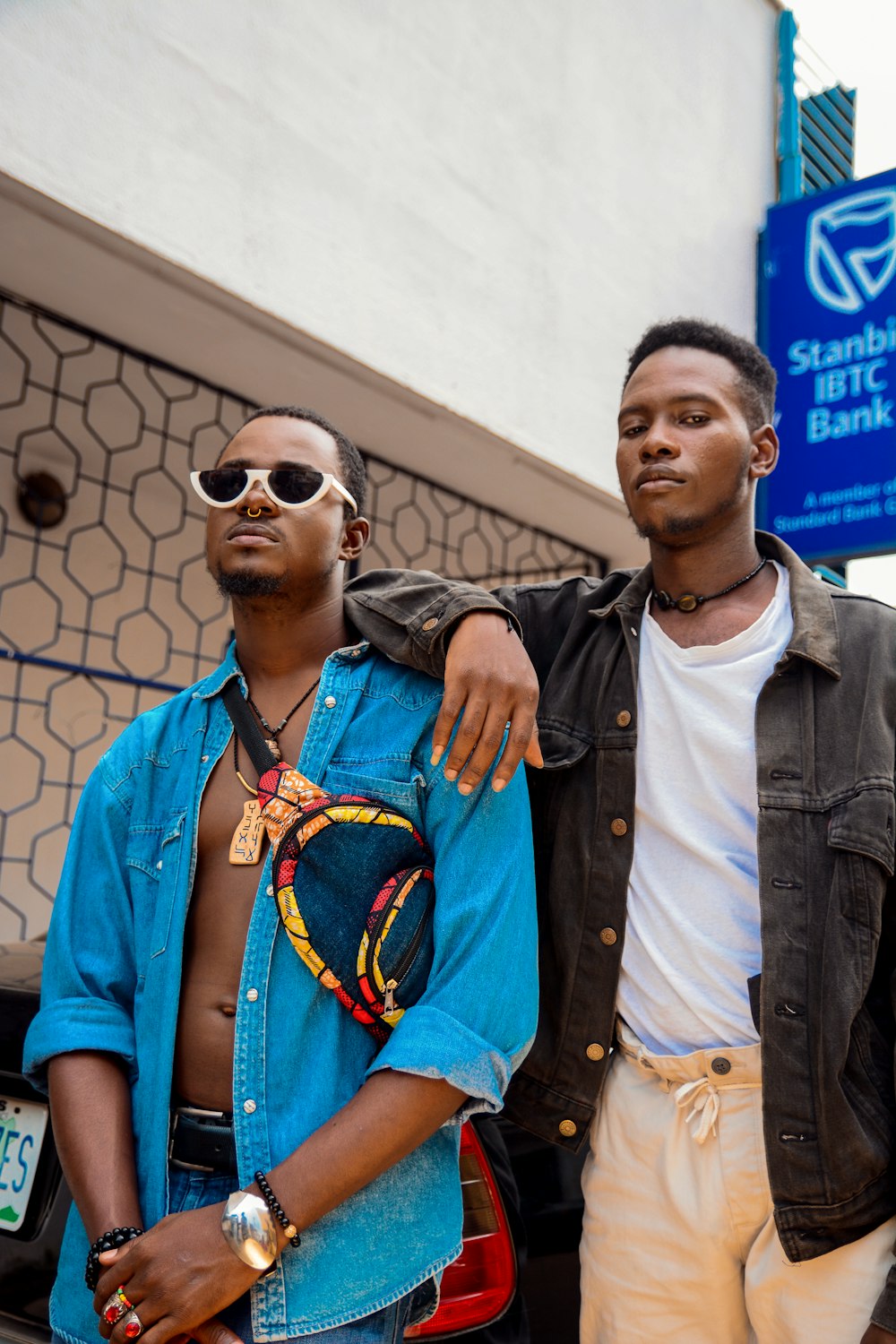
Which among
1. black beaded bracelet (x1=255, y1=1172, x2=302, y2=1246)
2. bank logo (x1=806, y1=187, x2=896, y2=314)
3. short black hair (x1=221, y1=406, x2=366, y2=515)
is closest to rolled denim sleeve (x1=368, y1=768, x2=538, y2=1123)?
black beaded bracelet (x1=255, y1=1172, x2=302, y2=1246)

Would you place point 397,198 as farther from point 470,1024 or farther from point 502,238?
point 470,1024

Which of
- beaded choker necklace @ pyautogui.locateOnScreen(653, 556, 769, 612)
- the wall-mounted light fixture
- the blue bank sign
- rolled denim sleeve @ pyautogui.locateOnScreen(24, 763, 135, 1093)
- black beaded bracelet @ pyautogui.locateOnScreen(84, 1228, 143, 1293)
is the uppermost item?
the blue bank sign

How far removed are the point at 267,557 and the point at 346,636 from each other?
219 mm

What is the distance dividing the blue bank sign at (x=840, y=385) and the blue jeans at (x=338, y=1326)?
4.81 meters

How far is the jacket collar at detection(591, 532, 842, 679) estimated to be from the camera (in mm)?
2018

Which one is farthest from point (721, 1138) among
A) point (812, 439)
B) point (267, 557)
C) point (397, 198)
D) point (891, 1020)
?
point (812, 439)

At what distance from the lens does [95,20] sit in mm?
3793

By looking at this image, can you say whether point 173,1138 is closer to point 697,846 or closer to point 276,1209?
point 276,1209

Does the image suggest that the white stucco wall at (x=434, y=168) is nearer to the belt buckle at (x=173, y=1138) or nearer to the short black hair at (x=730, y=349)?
the short black hair at (x=730, y=349)

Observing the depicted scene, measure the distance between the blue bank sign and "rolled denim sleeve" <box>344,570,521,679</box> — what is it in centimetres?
431

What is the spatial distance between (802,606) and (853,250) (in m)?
4.90

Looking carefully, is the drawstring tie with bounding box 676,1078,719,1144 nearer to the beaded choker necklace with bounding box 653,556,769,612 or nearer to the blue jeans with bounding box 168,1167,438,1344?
the blue jeans with bounding box 168,1167,438,1344

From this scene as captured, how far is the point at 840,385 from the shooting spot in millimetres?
6152

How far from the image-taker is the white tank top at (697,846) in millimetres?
1938
